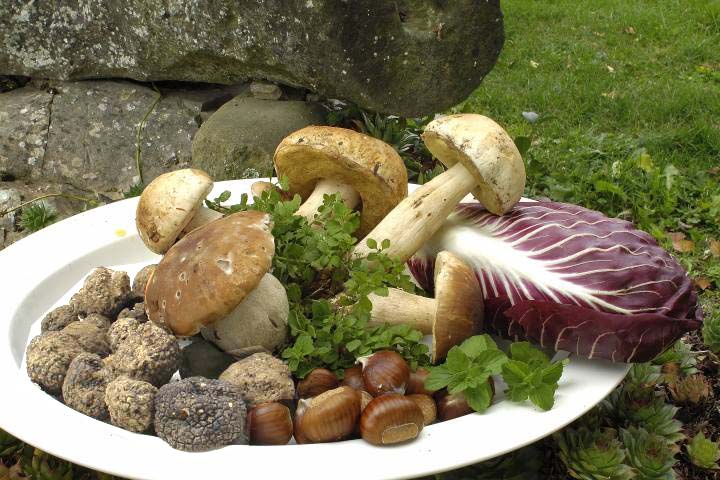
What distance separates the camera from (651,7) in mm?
7703

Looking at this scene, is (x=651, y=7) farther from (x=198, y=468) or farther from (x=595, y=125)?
(x=198, y=468)

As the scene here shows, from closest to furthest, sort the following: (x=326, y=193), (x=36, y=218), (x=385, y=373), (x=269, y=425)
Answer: (x=269, y=425) → (x=385, y=373) → (x=326, y=193) → (x=36, y=218)

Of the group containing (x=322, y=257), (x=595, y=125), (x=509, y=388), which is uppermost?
(x=322, y=257)

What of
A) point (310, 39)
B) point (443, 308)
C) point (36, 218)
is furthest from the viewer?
point (36, 218)

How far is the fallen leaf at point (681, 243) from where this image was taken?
392 centimetres

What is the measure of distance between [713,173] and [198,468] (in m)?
4.10

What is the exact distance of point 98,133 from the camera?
4531 mm

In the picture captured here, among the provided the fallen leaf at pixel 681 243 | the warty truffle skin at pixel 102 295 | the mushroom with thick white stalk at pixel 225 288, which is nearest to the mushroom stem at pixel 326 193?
the mushroom with thick white stalk at pixel 225 288

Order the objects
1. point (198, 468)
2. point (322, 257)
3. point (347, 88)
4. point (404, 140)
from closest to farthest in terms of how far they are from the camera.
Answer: point (198, 468), point (322, 257), point (347, 88), point (404, 140)

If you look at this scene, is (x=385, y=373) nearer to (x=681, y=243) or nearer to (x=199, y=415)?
(x=199, y=415)

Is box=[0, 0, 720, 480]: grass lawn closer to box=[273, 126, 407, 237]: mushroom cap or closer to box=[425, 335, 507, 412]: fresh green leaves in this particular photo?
box=[425, 335, 507, 412]: fresh green leaves

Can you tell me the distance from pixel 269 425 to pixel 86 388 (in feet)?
1.85

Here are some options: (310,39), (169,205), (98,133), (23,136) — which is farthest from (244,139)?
(169,205)

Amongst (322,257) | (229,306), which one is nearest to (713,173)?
(322,257)
